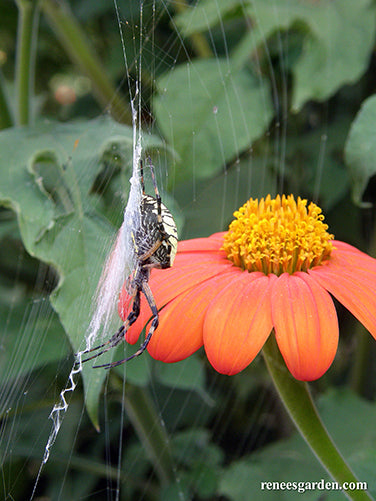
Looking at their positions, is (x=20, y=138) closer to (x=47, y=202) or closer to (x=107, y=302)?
(x=47, y=202)

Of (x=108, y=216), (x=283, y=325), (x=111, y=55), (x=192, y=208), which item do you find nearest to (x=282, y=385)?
(x=283, y=325)

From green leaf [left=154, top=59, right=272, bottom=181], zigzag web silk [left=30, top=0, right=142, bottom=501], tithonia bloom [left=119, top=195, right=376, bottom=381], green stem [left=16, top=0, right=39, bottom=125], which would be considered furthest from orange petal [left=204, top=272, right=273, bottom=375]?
green stem [left=16, top=0, right=39, bottom=125]

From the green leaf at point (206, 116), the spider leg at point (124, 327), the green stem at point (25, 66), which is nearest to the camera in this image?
the spider leg at point (124, 327)

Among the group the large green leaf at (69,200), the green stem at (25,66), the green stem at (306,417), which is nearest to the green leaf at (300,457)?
the green stem at (306,417)

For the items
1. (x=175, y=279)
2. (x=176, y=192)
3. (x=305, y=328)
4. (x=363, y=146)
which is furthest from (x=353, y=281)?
(x=176, y=192)

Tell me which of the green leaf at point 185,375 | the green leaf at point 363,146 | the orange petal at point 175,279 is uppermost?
the green leaf at point 363,146

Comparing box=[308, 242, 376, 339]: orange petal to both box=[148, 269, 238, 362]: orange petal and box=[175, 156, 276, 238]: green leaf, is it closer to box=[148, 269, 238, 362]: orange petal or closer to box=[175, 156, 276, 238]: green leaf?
box=[148, 269, 238, 362]: orange petal

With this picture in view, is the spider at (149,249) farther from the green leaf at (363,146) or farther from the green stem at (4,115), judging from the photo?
the green stem at (4,115)

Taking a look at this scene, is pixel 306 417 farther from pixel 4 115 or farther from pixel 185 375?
pixel 4 115
